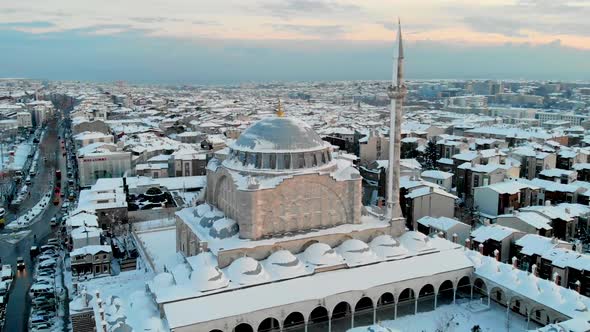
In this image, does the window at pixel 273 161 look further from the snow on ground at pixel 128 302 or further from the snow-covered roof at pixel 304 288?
the snow on ground at pixel 128 302

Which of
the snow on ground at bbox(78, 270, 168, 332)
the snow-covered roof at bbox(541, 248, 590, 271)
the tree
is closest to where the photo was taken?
the snow on ground at bbox(78, 270, 168, 332)

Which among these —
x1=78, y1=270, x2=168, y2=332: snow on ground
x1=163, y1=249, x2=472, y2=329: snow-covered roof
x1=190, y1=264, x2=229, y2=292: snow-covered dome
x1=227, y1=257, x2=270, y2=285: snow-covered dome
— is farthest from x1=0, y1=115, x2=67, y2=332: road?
x1=227, y1=257, x2=270, y2=285: snow-covered dome

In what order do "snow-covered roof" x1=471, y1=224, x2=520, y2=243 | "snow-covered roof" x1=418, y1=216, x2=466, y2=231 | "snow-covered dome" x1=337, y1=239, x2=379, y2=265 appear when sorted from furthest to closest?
"snow-covered roof" x1=418, y1=216, x2=466, y2=231 < "snow-covered roof" x1=471, y1=224, x2=520, y2=243 < "snow-covered dome" x1=337, y1=239, x2=379, y2=265

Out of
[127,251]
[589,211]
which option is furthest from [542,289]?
[127,251]

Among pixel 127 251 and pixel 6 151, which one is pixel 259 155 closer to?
pixel 127 251

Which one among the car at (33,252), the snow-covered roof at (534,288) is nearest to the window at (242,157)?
the snow-covered roof at (534,288)

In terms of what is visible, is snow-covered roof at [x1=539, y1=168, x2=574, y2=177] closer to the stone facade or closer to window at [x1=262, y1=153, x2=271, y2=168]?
the stone facade
